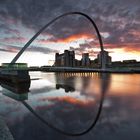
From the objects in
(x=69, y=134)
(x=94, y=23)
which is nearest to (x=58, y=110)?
(x=69, y=134)

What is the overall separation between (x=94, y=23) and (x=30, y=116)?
7023 cm

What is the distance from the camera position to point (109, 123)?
41.0 feet

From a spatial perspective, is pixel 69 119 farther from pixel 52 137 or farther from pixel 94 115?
pixel 52 137

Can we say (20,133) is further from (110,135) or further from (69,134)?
(110,135)

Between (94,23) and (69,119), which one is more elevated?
(94,23)

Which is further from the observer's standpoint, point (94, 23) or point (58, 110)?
point (94, 23)

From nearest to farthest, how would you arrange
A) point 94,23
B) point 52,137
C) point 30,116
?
point 52,137, point 30,116, point 94,23

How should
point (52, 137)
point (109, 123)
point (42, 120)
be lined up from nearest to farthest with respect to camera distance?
point (52, 137) → point (109, 123) → point (42, 120)

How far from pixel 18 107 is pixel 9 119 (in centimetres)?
391

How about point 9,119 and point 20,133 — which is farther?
point 9,119

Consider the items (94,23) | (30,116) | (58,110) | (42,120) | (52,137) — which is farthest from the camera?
(94,23)

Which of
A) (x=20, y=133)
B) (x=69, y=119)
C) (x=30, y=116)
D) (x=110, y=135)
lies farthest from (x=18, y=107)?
(x=110, y=135)

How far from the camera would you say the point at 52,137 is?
9.91 metres

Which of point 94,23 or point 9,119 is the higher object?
point 94,23
